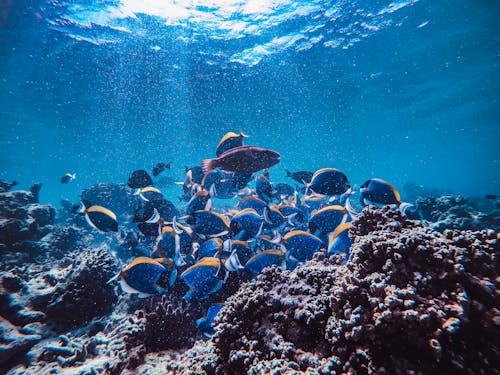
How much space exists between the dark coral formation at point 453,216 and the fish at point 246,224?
6.34m

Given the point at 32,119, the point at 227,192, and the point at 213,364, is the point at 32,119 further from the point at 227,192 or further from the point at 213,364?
the point at 213,364

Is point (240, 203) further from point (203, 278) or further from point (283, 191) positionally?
point (283, 191)

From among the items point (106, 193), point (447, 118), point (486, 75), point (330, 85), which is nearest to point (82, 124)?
point (106, 193)

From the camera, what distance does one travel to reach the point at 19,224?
24.5 ft

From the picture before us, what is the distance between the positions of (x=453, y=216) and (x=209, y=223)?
9475 millimetres

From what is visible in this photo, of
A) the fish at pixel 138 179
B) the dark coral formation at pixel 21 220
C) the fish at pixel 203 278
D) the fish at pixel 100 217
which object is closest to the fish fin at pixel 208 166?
the fish at pixel 203 278

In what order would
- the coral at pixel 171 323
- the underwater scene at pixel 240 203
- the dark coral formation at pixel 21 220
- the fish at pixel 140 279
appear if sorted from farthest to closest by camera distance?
1. the dark coral formation at pixel 21 220
2. the coral at pixel 171 323
3. the fish at pixel 140 279
4. the underwater scene at pixel 240 203

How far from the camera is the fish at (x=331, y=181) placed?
163 inches

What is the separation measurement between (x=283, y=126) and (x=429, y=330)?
97.6ft

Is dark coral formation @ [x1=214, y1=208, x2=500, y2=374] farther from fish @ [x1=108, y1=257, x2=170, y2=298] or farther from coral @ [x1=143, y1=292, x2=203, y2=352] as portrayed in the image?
coral @ [x1=143, y1=292, x2=203, y2=352]

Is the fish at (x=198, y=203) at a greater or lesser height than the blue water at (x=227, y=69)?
lesser

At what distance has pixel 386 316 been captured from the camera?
161cm

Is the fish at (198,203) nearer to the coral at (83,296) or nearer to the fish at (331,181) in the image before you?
the fish at (331,181)

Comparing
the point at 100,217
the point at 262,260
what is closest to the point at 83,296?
the point at 100,217
